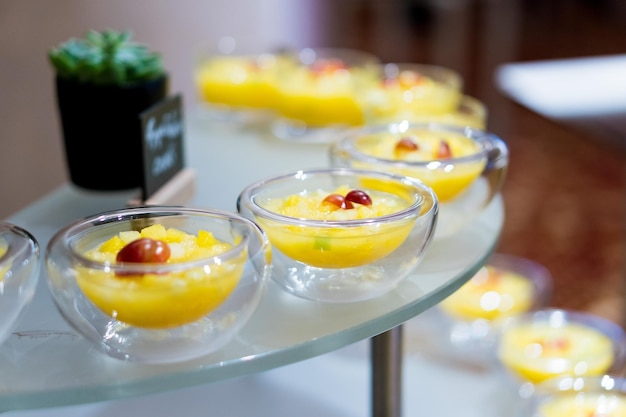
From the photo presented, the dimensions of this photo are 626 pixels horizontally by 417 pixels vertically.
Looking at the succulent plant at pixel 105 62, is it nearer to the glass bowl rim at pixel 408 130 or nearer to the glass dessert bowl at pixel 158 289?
the glass bowl rim at pixel 408 130

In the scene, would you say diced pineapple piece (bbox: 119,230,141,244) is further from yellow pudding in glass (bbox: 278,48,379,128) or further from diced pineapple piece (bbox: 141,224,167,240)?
yellow pudding in glass (bbox: 278,48,379,128)

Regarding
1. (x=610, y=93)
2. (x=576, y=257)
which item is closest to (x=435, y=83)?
(x=610, y=93)

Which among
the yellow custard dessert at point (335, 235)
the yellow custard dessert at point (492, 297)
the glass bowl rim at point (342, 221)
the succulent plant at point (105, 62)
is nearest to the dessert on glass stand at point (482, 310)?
the yellow custard dessert at point (492, 297)

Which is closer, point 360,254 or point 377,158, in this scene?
point 360,254

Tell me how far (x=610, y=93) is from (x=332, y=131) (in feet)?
3.18

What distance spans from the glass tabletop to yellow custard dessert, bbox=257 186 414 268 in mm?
61

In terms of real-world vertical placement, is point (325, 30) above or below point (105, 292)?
below

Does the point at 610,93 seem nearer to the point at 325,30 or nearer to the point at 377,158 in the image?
the point at 377,158

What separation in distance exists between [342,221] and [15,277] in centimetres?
38

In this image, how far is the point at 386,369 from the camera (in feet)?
3.96

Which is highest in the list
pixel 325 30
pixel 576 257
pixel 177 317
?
pixel 177 317

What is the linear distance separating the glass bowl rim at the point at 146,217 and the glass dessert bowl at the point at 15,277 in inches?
1.3

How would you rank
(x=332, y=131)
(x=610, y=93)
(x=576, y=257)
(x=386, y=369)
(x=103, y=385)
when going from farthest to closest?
(x=576, y=257), (x=610, y=93), (x=332, y=131), (x=386, y=369), (x=103, y=385)

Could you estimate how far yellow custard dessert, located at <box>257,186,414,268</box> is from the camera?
979 millimetres
